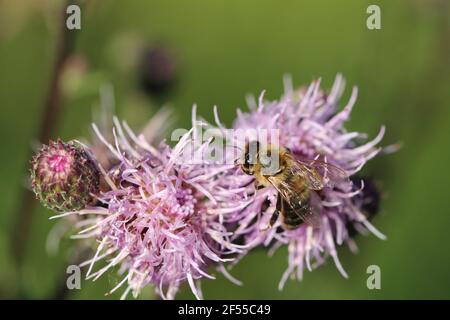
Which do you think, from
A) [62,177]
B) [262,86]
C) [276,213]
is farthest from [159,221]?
[262,86]

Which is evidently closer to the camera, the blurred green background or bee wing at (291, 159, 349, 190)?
bee wing at (291, 159, 349, 190)

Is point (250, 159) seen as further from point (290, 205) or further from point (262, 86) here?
point (262, 86)

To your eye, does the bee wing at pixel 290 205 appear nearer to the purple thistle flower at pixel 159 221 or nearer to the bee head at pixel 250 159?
the bee head at pixel 250 159

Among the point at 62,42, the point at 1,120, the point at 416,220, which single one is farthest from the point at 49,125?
the point at 416,220

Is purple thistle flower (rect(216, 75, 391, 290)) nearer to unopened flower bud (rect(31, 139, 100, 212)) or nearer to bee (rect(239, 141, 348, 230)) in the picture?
bee (rect(239, 141, 348, 230))

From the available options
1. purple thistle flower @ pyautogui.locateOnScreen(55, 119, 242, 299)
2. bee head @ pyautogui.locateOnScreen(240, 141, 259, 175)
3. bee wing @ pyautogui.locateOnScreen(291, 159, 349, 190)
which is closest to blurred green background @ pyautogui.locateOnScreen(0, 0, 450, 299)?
purple thistle flower @ pyautogui.locateOnScreen(55, 119, 242, 299)

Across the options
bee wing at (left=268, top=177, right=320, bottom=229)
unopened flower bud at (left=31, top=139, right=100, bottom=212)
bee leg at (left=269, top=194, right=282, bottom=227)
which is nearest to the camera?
unopened flower bud at (left=31, top=139, right=100, bottom=212)
